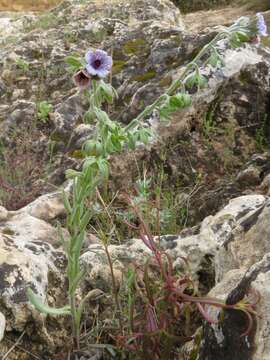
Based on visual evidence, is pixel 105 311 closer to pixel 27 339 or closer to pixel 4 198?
pixel 27 339

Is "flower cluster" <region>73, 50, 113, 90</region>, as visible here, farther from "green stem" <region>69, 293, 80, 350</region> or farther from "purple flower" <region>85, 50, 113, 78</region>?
"green stem" <region>69, 293, 80, 350</region>

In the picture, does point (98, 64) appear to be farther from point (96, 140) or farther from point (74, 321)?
point (74, 321)

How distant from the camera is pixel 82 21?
6227 mm

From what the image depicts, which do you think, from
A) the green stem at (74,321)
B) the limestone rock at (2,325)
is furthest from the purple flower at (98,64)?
the limestone rock at (2,325)

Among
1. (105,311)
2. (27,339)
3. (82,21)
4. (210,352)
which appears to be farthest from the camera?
(82,21)

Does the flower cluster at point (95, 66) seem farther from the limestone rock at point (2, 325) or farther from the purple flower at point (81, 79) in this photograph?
the limestone rock at point (2, 325)

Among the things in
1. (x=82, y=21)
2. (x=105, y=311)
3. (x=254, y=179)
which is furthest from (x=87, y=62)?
(x=82, y=21)

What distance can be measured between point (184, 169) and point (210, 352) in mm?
1996

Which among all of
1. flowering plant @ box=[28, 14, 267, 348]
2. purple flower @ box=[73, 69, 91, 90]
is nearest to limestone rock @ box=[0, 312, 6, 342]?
flowering plant @ box=[28, 14, 267, 348]

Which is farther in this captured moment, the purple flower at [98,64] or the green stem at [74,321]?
the green stem at [74,321]

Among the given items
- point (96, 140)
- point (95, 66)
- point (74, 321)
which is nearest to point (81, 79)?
point (95, 66)

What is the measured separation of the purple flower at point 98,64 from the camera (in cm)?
199

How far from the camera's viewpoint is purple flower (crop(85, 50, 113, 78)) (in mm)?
1991

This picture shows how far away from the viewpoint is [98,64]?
6.60ft
